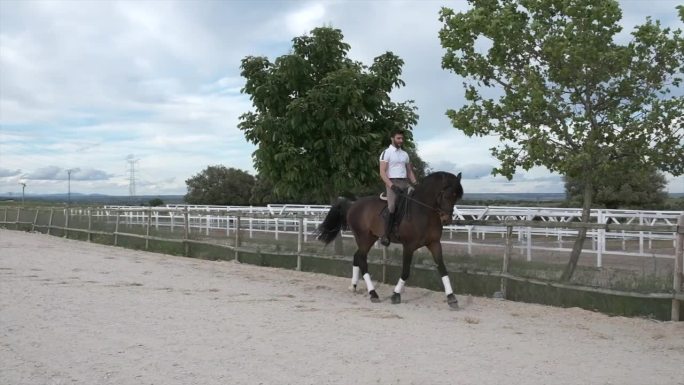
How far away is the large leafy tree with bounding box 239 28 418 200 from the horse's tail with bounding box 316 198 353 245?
2.01m

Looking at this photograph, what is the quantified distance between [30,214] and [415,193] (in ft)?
90.0

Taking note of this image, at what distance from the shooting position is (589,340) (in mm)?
6902

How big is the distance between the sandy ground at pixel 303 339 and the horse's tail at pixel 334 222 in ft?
3.47

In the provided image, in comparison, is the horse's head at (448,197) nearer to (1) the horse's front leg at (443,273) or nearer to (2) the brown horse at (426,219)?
(2) the brown horse at (426,219)

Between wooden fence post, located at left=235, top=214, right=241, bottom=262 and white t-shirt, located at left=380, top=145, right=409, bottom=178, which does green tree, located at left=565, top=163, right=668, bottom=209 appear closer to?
wooden fence post, located at left=235, top=214, right=241, bottom=262

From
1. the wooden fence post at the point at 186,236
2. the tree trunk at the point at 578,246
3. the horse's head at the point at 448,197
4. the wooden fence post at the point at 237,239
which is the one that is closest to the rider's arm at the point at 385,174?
the horse's head at the point at 448,197

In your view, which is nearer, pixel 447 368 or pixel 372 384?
pixel 372 384

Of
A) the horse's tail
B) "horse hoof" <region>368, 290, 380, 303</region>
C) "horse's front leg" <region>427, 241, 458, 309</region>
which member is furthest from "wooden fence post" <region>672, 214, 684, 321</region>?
the horse's tail

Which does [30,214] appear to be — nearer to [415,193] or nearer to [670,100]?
[415,193]

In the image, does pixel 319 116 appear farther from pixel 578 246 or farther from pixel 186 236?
pixel 186 236

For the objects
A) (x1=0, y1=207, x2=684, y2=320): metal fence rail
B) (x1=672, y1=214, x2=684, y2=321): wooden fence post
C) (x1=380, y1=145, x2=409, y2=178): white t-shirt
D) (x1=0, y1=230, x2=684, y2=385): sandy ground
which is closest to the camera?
(x1=0, y1=230, x2=684, y2=385): sandy ground

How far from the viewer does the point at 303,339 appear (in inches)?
269

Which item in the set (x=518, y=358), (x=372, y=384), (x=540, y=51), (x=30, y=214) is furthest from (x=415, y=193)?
(x=30, y=214)

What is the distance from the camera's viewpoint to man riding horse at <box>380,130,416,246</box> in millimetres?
9617
